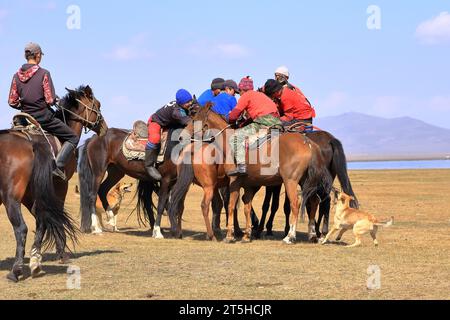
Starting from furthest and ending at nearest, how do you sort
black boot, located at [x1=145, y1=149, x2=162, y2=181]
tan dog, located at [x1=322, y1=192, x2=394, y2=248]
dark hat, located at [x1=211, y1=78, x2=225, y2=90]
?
black boot, located at [x1=145, y1=149, x2=162, y2=181]
dark hat, located at [x1=211, y1=78, x2=225, y2=90]
tan dog, located at [x1=322, y1=192, x2=394, y2=248]

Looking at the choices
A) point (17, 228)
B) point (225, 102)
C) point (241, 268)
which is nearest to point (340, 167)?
point (225, 102)

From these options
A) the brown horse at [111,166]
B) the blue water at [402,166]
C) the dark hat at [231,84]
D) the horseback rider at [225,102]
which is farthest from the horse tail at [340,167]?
the blue water at [402,166]

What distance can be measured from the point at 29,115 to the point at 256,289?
4162 mm

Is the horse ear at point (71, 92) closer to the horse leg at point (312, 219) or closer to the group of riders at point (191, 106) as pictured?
the group of riders at point (191, 106)

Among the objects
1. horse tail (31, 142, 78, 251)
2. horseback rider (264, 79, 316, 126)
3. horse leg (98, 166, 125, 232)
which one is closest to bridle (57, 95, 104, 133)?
horse tail (31, 142, 78, 251)

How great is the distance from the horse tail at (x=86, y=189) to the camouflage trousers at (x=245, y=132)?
4.10 meters

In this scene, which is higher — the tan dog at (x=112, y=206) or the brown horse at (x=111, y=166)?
the brown horse at (x=111, y=166)

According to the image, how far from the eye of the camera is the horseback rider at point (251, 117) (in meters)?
14.1

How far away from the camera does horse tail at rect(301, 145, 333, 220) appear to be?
13.9m

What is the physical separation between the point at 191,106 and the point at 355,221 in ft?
13.7

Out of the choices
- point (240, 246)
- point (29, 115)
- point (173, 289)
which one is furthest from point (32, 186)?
point (240, 246)

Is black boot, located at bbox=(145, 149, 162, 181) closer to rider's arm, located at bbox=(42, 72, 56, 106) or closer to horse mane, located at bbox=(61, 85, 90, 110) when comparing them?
horse mane, located at bbox=(61, 85, 90, 110)

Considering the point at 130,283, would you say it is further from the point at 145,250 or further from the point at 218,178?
the point at 218,178

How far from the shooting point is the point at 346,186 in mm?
14352
